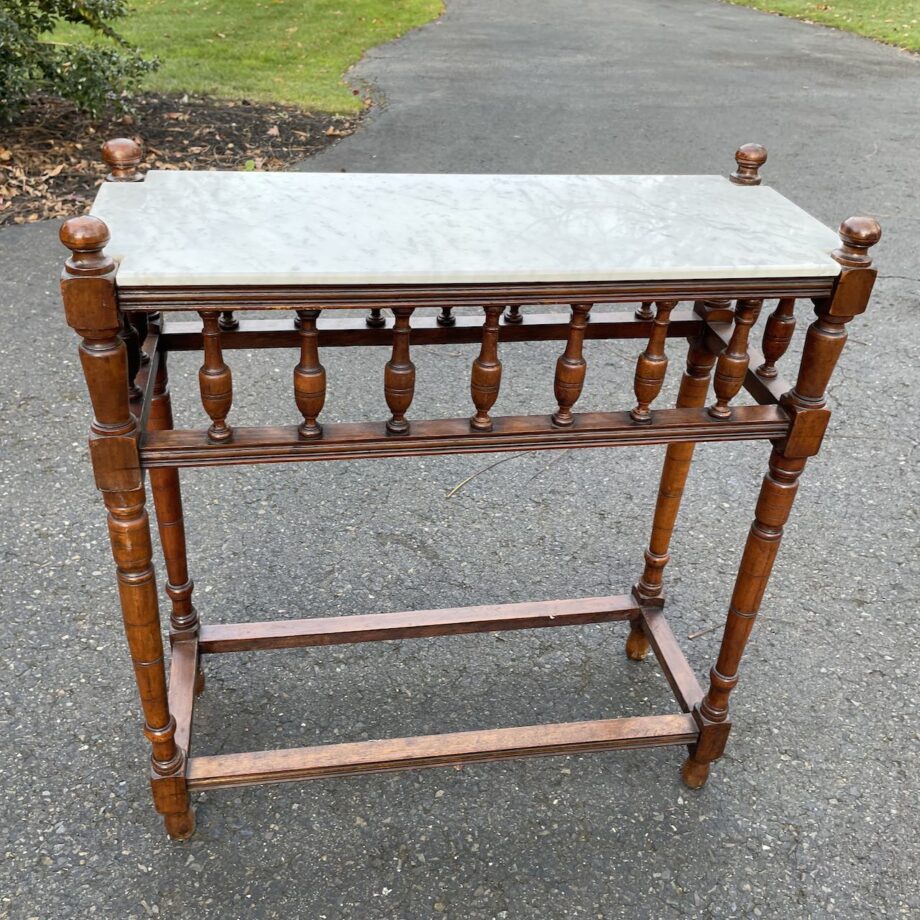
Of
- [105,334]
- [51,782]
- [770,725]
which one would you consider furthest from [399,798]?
[105,334]

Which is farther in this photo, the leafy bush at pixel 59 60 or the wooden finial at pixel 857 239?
the leafy bush at pixel 59 60

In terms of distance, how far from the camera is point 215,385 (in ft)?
4.97

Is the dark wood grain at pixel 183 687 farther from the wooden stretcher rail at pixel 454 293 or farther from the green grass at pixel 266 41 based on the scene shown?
the green grass at pixel 266 41

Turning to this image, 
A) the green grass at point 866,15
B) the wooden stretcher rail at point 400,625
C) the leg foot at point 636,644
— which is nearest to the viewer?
the wooden stretcher rail at point 400,625

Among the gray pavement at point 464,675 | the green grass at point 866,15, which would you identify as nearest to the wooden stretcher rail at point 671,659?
the gray pavement at point 464,675

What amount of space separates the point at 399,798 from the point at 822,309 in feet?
4.46

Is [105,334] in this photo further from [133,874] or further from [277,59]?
[277,59]

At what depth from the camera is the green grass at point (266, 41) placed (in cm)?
717

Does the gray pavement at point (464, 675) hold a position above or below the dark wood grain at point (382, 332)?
below

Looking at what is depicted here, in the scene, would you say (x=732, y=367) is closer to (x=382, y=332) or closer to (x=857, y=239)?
(x=857, y=239)

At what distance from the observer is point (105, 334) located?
4.51 feet

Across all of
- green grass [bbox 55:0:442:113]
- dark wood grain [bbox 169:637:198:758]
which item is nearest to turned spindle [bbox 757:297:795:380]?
dark wood grain [bbox 169:637:198:758]

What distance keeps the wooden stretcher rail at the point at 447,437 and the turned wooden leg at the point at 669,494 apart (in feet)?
1.32

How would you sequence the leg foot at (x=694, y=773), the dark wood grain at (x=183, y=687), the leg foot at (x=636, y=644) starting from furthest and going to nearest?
the leg foot at (x=636, y=644) < the leg foot at (x=694, y=773) < the dark wood grain at (x=183, y=687)
